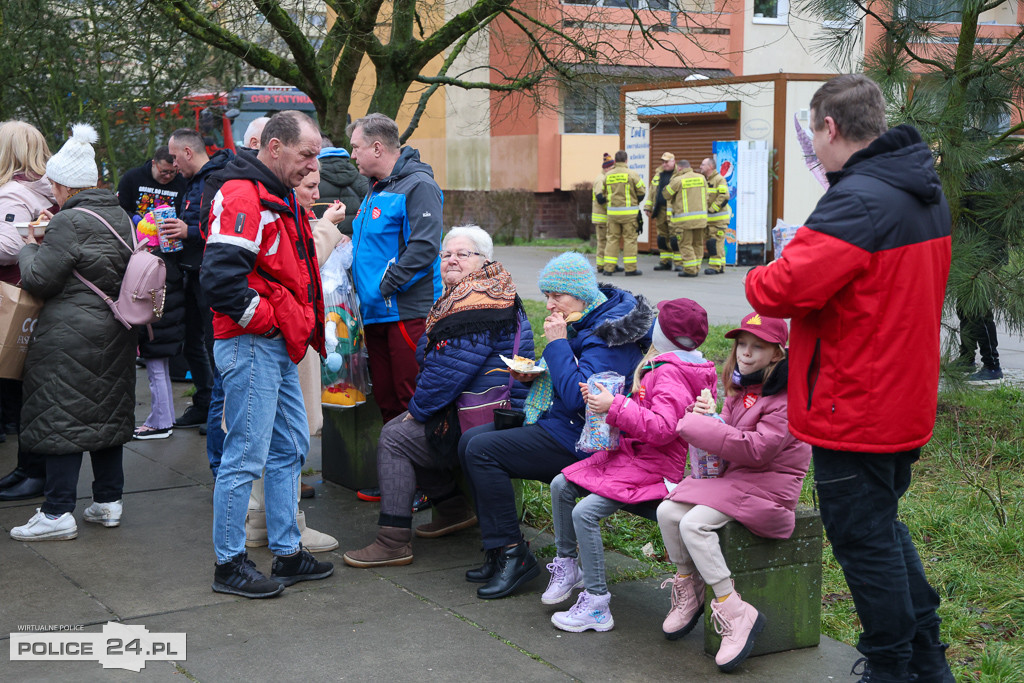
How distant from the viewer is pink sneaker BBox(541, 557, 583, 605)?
14.7 feet

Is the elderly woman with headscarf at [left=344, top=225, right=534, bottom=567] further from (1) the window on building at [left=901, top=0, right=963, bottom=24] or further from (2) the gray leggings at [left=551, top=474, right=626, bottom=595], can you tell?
(1) the window on building at [left=901, top=0, right=963, bottom=24]

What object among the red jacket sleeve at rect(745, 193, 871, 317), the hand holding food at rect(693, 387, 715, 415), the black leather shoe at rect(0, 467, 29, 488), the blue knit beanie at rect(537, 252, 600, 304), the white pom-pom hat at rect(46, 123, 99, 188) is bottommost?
the black leather shoe at rect(0, 467, 29, 488)

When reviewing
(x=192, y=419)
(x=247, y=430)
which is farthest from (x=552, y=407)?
(x=192, y=419)

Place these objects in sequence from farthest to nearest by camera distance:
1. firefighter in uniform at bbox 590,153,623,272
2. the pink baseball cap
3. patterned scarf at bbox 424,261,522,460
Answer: firefighter in uniform at bbox 590,153,623,272 → patterned scarf at bbox 424,261,522,460 → the pink baseball cap

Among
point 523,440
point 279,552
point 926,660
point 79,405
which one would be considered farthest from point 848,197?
point 79,405

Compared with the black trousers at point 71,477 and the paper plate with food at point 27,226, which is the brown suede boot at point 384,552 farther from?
the paper plate with food at point 27,226

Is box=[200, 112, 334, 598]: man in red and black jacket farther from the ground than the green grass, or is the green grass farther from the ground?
box=[200, 112, 334, 598]: man in red and black jacket

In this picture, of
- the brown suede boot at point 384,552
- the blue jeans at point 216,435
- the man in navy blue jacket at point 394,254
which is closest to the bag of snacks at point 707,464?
the brown suede boot at point 384,552

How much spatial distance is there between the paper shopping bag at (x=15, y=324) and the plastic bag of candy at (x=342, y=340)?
1.45 m

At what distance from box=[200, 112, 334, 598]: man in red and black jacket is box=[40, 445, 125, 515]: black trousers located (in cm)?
116

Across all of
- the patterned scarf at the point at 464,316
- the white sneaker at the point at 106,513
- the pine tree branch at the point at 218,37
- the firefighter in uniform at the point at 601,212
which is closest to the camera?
the patterned scarf at the point at 464,316

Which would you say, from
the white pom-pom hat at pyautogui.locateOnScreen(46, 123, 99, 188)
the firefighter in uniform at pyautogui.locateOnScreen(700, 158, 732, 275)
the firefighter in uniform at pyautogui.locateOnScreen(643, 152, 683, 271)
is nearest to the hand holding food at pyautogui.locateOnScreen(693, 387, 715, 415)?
the white pom-pom hat at pyautogui.locateOnScreen(46, 123, 99, 188)

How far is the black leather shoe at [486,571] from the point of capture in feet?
15.6

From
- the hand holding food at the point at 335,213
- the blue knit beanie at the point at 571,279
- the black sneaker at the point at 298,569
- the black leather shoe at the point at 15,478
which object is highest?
the hand holding food at the point at 335,213
